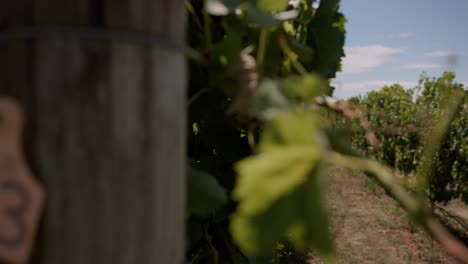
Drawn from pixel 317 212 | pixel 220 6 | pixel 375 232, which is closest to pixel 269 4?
pixel 220 6

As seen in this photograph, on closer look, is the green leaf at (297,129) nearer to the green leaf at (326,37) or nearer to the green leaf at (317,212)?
the green leaf at (317,212)

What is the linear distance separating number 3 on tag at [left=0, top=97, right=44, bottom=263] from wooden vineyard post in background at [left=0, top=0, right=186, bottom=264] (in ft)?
0.05

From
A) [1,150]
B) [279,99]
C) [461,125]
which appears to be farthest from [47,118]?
[461,125]

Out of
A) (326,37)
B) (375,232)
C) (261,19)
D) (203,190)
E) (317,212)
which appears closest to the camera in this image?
(317,212)

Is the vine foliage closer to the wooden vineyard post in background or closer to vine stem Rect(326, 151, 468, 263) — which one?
vine stem Rect(326, 151, 468, 263)

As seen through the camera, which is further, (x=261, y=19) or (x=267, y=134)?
(x=261, y=19)

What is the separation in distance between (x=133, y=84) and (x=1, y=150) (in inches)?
7.1

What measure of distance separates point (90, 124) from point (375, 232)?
333 inches

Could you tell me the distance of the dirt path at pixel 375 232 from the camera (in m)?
7.33

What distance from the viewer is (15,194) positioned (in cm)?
56

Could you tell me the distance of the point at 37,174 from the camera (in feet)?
1.91

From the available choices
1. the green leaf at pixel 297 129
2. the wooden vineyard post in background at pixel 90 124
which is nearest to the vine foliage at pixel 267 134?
the green leaf at pixel 297 129

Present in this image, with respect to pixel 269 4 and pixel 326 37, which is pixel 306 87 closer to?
pixel 269 4

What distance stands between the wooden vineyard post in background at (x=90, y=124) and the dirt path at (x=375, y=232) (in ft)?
22.2
